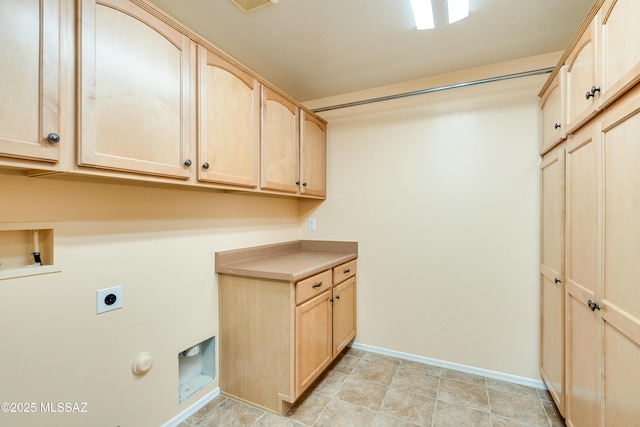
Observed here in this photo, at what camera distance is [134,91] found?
122 cm

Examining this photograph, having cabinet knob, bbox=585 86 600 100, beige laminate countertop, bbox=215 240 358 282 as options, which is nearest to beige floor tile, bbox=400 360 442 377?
beige laminate countertop, bbox=215 240 358 282

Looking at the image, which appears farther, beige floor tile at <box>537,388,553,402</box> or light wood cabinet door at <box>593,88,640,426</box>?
beige floor tile at <box>537,388,553,402</box>

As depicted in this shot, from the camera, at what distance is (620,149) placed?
110cm

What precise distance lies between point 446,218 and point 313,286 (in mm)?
1273

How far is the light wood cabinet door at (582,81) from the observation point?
1275mm

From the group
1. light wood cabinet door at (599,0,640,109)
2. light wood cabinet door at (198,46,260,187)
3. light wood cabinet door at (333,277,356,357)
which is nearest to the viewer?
light wood cabinet door at (599,0,640,109)

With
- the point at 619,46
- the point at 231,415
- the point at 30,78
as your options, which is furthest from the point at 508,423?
the point at 30,78

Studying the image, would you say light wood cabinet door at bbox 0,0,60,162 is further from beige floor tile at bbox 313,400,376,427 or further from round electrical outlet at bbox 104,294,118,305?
beige floor tile at bbox 313,400,376,427

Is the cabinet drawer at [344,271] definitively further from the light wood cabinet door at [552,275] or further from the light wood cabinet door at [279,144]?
the light wood cabinet door at [552,275]

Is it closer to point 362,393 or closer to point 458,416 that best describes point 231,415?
point 362,393

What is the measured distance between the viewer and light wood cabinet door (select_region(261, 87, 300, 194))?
2.00m

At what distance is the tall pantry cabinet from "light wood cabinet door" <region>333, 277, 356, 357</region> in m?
1.43

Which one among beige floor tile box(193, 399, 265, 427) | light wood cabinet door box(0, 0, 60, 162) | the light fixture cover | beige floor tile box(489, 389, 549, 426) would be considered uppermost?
the light fixture cover

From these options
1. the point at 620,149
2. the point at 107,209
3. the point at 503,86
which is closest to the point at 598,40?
the point at 620,149
